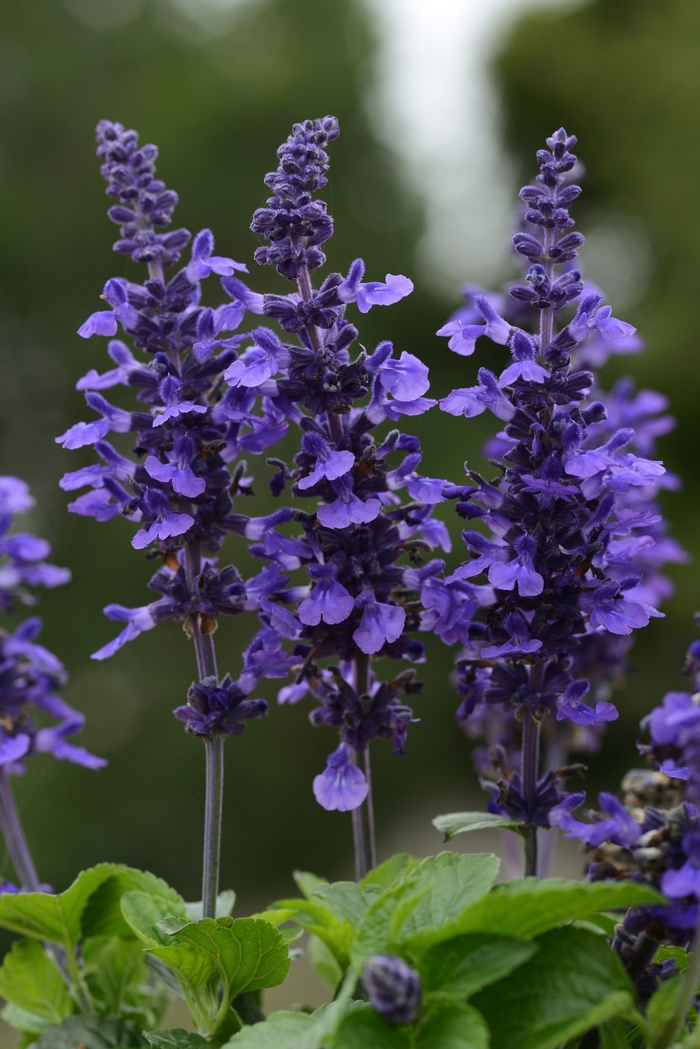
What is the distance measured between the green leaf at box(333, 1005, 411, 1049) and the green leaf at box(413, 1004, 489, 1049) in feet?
0.06

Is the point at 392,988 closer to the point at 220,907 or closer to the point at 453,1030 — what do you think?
the point at 453,1030

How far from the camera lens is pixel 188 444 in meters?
1.19

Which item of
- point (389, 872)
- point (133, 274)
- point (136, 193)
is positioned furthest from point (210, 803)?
point (133, 274)

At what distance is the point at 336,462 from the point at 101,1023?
2.74 ft

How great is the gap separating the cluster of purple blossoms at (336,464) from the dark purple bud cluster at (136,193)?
182 mm

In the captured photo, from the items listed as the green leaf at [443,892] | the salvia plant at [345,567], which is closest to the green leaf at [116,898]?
the salvia plant at [345,567]

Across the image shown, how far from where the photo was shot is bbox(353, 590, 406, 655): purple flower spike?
115 cm

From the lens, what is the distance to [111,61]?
6773mm

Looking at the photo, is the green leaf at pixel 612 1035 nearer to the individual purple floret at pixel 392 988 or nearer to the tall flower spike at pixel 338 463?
the individual purple floret at pixel 392 988

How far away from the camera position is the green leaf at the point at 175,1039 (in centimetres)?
104

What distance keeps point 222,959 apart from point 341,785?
247mm

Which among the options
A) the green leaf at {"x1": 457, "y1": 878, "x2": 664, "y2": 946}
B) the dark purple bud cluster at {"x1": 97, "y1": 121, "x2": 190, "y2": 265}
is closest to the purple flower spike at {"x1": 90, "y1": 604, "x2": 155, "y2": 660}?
the dark purple bud cluster at {"x1": 97, "y1": 121, "x2": 190, "y2": 265}

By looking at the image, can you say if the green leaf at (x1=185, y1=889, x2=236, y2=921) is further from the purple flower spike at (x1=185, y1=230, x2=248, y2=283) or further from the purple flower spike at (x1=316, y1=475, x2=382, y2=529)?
the purple flower spike at (x1=185, y1=230, x2=248, y2=283)

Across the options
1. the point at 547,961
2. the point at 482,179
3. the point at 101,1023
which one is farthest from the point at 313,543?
the point at 482,179
